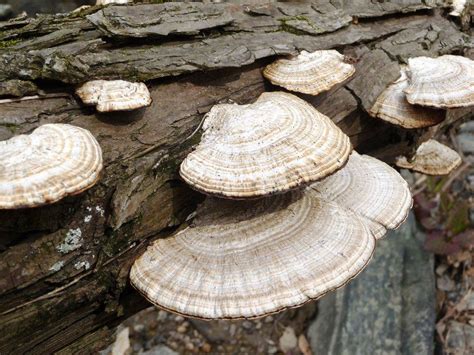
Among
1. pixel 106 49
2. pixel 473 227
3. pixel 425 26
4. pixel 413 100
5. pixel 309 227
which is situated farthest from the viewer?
pixel 473 227

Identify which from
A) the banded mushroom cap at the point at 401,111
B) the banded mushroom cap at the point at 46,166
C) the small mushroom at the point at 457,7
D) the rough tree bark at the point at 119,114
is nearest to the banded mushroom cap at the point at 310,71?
the rough tree bark at the point at 119,114

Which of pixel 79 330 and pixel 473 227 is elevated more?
pixel 79 330

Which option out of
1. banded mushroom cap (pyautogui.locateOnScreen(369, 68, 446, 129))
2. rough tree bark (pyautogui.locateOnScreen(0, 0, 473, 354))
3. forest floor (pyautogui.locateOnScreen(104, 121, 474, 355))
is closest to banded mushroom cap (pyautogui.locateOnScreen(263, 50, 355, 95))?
rough tree bark (pyautogui.locateOnScreen(0, 0, 473, 354))

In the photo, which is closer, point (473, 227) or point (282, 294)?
point (282, 294)

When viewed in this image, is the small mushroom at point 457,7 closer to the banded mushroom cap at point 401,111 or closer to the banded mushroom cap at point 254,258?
the banded mushroom cap at point 401,111

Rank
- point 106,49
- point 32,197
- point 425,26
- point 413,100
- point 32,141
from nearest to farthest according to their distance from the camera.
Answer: point 32,197 → point 32,141 → point 106,49 → point 413,100 → point 425,26

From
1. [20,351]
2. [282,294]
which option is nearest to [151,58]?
[282,294]

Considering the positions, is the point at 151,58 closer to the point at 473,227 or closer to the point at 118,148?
the point at 118,148

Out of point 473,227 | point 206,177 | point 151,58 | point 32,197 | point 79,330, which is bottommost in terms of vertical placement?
point 473,227
